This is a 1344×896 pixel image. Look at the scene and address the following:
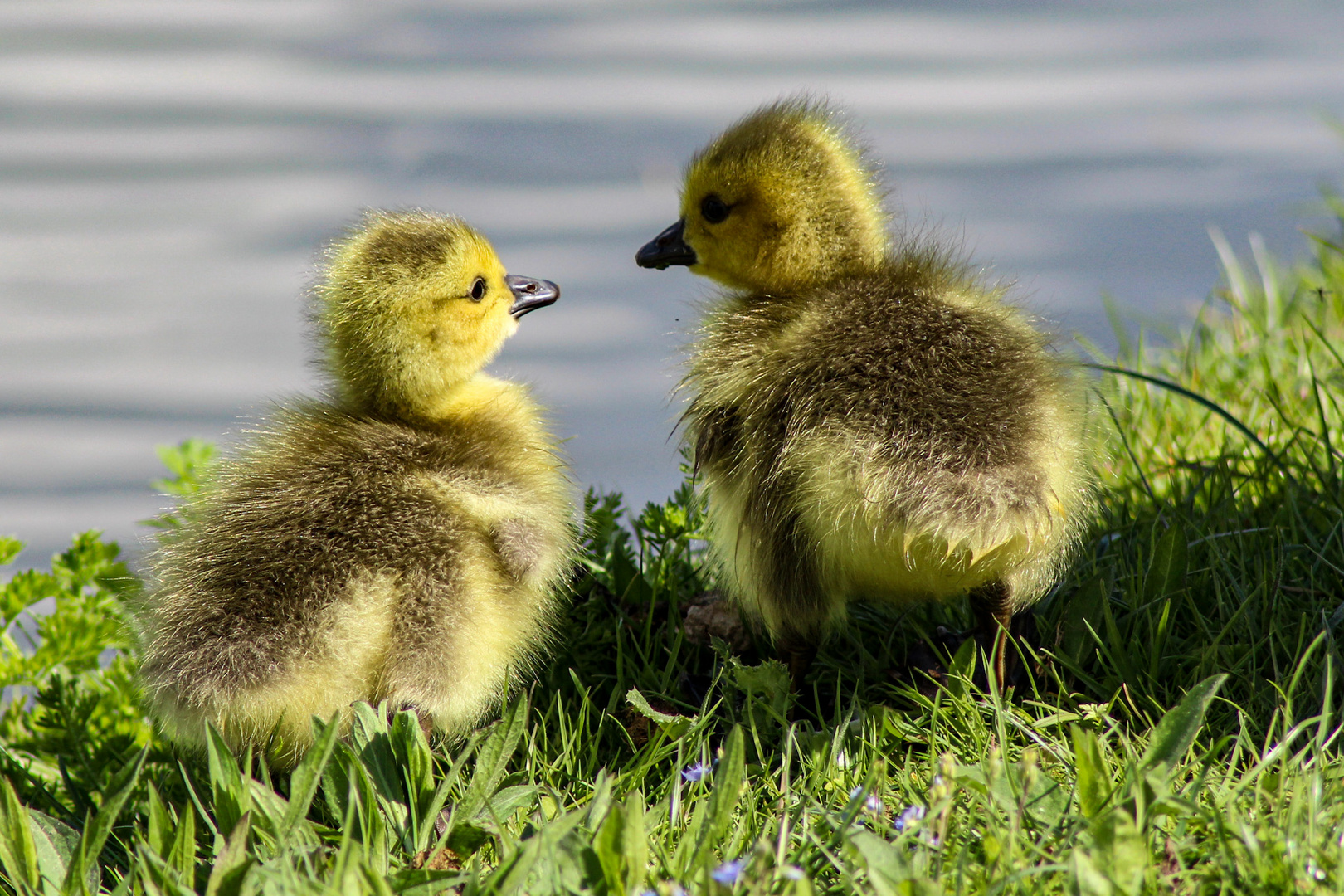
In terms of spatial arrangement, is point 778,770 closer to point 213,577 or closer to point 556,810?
point 556,810

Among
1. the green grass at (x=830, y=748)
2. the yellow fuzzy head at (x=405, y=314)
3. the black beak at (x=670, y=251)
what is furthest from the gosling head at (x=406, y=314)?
the green grass at (x=830, y=748)

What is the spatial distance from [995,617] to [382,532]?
4.13ft

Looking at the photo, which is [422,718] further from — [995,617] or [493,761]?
[995,617]

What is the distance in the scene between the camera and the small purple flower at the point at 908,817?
6.22 feet

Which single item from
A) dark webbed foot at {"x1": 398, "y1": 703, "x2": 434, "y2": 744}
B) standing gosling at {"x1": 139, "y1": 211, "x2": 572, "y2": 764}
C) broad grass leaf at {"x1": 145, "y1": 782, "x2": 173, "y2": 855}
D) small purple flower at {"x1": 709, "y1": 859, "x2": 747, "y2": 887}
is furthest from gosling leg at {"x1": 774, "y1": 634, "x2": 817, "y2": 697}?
broad grass leaf at {"x1": 145, "y1": 782, "x2": 173, "y2": 855}

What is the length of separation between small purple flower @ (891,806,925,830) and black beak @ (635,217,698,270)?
4.52 ft

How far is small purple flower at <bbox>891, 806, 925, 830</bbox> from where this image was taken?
1.89 metres

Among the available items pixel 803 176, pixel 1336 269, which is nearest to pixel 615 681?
pixel 803 176

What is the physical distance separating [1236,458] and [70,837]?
265cm

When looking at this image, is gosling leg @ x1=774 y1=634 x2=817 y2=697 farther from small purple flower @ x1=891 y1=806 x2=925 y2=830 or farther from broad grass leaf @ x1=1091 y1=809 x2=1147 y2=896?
Result: broad grass leaf @ x1=1091 y1=809 x2=1147 y2=896

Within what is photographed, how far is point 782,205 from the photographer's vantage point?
265 cm

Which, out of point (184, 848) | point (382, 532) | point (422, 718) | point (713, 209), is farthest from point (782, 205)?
point (184, 848)

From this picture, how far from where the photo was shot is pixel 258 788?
2.09 meters

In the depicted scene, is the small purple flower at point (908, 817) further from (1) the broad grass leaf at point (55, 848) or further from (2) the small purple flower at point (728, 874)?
(1) the broad grass leaf at point (55, 848)
